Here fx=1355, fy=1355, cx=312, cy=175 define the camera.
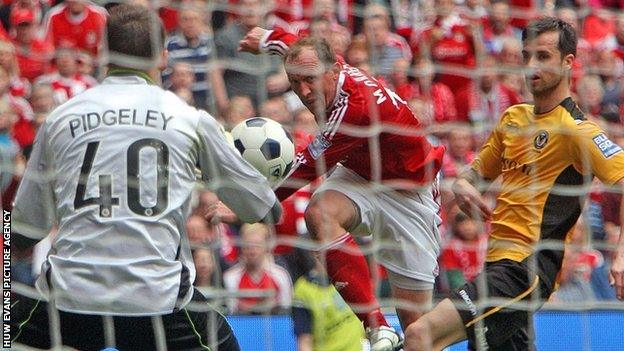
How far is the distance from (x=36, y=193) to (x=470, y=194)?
1.73 metres

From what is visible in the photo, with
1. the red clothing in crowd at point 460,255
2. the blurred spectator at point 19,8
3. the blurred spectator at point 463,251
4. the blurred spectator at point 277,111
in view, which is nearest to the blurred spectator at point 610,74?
the blurred spectator at point 463,251

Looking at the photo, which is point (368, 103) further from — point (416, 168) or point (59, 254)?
point (59, 254)

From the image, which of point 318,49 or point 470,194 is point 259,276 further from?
point 470,194

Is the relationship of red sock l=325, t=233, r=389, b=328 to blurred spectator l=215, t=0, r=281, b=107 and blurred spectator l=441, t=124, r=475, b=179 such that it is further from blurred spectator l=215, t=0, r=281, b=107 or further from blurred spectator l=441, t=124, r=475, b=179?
blurred spectator l=441, t=124, r=475, b=179

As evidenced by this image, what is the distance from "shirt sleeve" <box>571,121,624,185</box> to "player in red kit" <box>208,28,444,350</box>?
96 centimetres

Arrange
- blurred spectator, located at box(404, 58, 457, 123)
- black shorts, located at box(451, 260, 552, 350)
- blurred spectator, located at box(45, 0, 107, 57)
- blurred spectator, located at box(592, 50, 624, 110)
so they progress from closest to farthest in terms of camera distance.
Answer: black shorts, located at box(451, 260, 552, 350) → blurred spectator, located at box(45, 0, 107, 57) → blurred spectator, located at box(404, 58, 457, 123) → blurred spectator, located at box(592, 50, 624, 110)

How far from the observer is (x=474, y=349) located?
5219 mm

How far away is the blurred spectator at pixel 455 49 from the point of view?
8.30 m

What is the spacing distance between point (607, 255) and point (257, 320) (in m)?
2.64

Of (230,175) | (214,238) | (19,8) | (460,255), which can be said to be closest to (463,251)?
(460,255)

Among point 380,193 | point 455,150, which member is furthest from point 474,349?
point 455,150

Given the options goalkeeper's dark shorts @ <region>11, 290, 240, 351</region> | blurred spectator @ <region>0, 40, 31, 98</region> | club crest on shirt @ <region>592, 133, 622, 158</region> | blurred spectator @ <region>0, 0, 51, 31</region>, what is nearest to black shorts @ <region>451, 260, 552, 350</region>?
club crest on shirt @ <region>592, 133, 622, 158</region>

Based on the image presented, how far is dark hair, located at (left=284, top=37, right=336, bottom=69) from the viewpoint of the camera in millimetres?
5584

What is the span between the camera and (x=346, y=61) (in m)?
7.99
